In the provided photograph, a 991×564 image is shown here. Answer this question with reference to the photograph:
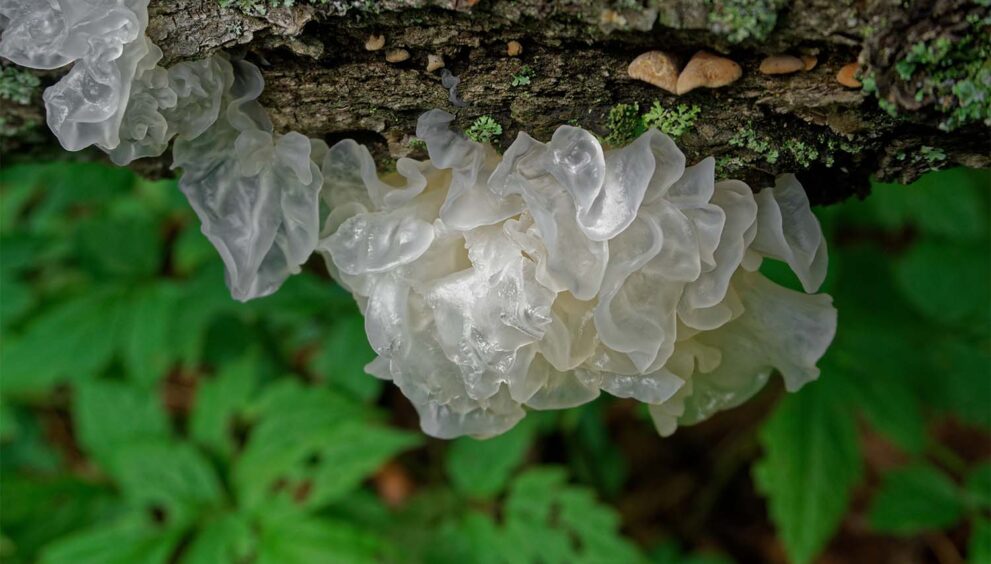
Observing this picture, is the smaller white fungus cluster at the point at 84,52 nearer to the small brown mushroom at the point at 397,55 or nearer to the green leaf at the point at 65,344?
the small brown mushroom at the point at 397,55

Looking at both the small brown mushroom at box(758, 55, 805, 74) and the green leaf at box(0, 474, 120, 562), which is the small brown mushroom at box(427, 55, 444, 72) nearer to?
the small brown mushroom at box(758, 55, 805, 74)

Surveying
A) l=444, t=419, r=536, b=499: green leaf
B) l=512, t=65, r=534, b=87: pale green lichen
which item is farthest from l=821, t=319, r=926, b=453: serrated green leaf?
l=512, t=65, r=534, b=87: pale green lichen

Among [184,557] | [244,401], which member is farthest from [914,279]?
[184,557]

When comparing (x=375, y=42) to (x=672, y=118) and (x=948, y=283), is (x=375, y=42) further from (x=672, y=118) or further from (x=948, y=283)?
(x=948, y=283)

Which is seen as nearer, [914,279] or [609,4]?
[609,4]

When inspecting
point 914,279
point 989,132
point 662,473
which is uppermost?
point 989,132

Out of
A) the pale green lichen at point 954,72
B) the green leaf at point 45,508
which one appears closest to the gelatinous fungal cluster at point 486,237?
the pale green lichen at point 954,72

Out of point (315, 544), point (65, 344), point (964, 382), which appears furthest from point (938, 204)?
point (65, 344)

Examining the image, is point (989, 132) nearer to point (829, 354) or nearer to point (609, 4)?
point (609, 4)
